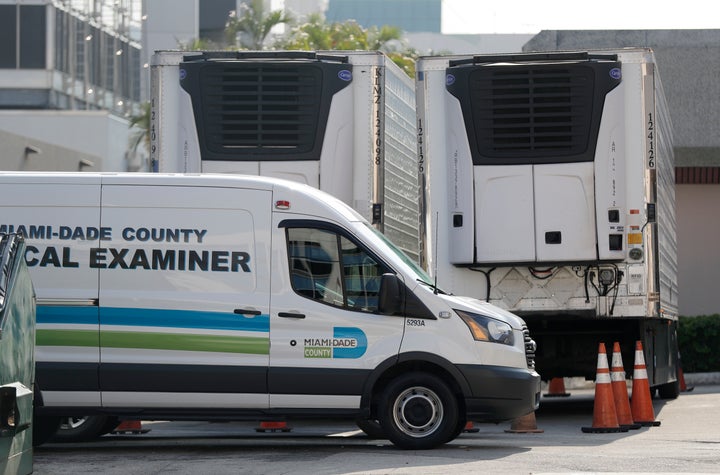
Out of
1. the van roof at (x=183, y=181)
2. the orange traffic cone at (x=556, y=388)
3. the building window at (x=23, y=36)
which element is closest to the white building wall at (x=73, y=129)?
the building window at (x=23, y=36)

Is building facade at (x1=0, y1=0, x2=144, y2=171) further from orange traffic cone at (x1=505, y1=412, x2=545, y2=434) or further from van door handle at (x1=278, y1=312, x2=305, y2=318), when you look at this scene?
van door handle at (x1=278, y1=312, x2=305, y2=318)

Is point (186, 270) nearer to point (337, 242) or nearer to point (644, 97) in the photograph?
point (337, 242)

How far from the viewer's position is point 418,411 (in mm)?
11562

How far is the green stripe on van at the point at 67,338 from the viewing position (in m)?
11.4

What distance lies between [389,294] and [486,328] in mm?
Result: 863

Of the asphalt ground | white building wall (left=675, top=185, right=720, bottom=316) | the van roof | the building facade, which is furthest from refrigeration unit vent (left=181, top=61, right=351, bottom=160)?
the building facade

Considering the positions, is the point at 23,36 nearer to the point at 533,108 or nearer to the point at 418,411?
the point at 533,108

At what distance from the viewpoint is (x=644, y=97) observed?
47.7ft

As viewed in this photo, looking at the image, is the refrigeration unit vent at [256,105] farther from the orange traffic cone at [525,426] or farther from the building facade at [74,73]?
the building facade at [74,73]

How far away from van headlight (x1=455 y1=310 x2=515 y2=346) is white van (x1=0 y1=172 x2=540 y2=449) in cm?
1

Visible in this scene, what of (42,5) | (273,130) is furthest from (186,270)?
(42,5)

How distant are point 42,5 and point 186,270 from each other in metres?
54.1

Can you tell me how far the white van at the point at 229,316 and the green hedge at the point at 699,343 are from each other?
13909 mm

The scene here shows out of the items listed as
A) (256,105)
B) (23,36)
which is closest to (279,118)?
(256,105)
